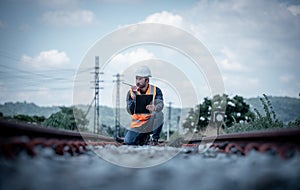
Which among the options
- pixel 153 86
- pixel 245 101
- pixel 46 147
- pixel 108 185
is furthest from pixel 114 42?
pixel 245 101

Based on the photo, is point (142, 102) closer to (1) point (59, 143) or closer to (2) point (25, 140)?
(1) point (59, 143)

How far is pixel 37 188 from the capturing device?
1816mm

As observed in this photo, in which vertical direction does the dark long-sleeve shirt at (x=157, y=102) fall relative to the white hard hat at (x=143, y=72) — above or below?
below

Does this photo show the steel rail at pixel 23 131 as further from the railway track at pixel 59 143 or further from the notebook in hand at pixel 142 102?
the notebook in hand at pixel 142 102

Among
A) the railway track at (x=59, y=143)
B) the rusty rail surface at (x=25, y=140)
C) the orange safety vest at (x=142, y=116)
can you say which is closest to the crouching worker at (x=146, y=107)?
the orange safety vest at (x=142, y=116)

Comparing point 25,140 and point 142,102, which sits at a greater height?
point 142,102

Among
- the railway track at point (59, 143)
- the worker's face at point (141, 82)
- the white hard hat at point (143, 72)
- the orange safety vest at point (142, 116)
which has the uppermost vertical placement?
the white hard hat at point (143, 72)

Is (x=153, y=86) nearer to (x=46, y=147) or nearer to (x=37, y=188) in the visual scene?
(x=46, y=147)

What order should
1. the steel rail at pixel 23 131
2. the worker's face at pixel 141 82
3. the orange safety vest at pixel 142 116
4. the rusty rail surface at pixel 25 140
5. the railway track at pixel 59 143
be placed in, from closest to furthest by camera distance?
the rusty rail surface at pixel 25 140 → the railway track at pixel 59 143 → the steel rail at pixel 23 131 → the worker's face at pixel 141 82 → the orange safety vest at pixel 142 116

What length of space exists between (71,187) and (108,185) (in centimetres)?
19

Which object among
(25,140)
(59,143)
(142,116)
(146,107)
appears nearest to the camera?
(25,140)

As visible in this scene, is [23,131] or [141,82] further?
[141,82]

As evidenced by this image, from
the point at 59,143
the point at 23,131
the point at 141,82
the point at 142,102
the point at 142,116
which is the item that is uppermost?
the point at 141,82

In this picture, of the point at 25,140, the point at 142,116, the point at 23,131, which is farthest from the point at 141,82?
the point at 25,140
